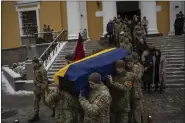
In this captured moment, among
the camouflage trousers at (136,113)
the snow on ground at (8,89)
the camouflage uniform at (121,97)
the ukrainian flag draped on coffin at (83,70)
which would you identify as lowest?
the snow on ground at (8,89)

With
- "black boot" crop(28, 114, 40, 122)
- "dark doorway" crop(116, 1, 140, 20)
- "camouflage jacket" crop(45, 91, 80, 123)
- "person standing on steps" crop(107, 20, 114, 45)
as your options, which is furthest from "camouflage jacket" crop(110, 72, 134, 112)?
"dark doorway" crop(116, 1, 140, 20)

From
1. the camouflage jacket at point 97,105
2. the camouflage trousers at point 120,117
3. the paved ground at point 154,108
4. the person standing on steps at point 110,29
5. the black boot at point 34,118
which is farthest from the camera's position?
the person standing on steps at point 110,29

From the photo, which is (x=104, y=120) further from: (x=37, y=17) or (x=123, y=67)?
(x=37, y=17)

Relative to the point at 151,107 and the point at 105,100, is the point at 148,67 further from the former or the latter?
the point at 105,100

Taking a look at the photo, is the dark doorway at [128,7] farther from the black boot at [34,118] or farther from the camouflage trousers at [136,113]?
the camouflage trousers at [136,113]

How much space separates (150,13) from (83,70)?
1473 centimetres

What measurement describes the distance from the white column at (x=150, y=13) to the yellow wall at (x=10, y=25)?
9947 mm

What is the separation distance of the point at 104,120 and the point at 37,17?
19.2 meters

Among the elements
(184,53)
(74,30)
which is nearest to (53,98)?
(184,53)

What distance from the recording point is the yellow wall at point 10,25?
24.1 meters

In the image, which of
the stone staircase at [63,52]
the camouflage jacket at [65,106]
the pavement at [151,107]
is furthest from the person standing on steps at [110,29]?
the camouflage jacket at [65,106]

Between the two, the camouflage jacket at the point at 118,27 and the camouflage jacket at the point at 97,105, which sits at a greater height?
the camouflage jacket at the point at 118,27

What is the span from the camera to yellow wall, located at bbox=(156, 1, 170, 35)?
20891 mm

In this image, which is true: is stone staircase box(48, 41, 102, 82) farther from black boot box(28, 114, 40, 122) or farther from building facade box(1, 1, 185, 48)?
black boot box(28, 114, 40, 122)
